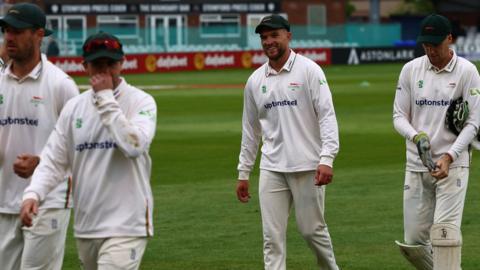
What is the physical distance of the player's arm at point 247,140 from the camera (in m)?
10.7

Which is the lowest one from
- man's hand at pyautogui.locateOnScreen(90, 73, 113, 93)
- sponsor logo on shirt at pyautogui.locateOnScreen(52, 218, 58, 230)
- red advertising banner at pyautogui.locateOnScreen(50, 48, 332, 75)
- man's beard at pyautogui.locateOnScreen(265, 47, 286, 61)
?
red advertising banner at pyautogui.locateOnScreen(50, 48, 332, 75)

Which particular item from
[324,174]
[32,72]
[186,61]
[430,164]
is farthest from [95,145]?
[186,61]

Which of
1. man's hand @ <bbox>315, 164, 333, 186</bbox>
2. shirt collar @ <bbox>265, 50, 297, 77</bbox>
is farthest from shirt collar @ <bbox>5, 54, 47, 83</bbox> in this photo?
man's hand @ <bbox>315, 164, 333, 186</bbox>

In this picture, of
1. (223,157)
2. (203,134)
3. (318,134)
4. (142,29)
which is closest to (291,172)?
(318,134)

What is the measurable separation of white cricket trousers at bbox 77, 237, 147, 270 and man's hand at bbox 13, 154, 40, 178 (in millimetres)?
676

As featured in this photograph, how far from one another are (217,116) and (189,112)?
5.72ft

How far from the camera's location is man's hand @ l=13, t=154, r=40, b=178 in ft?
26.8

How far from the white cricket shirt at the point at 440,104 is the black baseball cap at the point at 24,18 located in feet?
10.5

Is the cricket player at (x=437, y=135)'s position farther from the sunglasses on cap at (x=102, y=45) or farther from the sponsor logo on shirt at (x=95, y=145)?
the sunglasses on cap at (x=102, y=45)

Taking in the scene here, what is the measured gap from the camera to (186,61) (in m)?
A: 62.7

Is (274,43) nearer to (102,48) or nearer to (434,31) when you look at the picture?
(434,31)

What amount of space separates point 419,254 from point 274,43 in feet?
6.93

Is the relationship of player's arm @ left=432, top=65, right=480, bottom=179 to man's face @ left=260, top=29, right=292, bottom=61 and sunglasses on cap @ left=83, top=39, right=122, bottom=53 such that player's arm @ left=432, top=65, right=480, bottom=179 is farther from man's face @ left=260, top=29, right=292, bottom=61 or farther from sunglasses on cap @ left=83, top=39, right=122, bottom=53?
sunglasses on cap @ left=83, top=39, right=122, bottom=53

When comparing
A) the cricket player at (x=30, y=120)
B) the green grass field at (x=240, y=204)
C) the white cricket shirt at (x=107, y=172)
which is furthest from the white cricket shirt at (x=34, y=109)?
the green grass field at (x=240, y=204)
